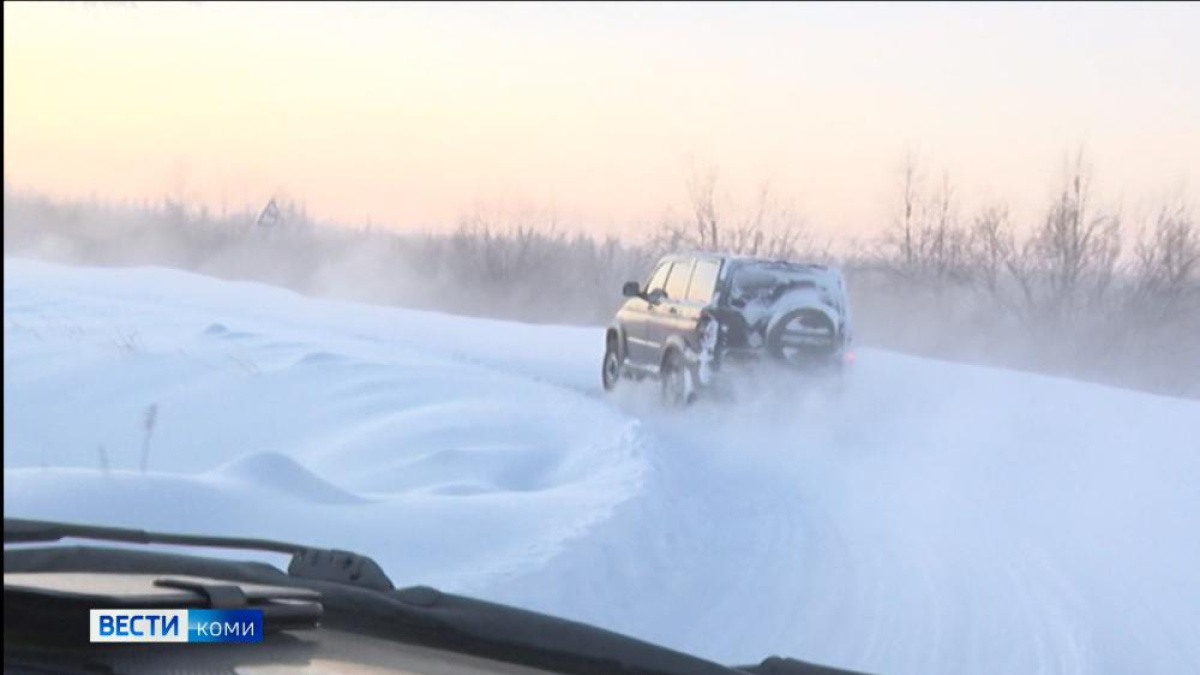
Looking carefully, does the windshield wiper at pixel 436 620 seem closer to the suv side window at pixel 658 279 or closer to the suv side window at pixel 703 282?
the suv side window at pixel 703 282

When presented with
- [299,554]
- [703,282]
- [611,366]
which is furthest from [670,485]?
[611,366]

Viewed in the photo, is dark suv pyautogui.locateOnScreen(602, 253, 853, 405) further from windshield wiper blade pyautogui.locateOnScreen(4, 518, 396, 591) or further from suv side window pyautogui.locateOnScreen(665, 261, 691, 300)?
windshield wiper blade pyautogui.locateOnScreen(4, 518, 396, 591)

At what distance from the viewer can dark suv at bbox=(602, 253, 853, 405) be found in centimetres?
1734

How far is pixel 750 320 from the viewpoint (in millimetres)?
17359

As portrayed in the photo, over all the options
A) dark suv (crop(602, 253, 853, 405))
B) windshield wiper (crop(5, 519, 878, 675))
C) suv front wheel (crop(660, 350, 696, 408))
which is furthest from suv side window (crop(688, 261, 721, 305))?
windshield wiper (crop(5, 519, 878, 675))

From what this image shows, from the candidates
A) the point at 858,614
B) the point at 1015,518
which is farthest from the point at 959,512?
the point at 858,614

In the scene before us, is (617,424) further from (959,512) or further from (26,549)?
(26,549)

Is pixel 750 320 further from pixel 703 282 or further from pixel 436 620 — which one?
pixel 436 620

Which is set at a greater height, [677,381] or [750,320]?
[750,320]

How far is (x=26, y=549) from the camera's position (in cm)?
326

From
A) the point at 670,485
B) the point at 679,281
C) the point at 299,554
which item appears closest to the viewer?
the point at 299,554

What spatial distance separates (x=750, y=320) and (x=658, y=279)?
2.45 m

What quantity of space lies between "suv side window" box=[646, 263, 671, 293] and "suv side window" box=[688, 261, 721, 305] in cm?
105

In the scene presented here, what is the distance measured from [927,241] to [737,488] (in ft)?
122
